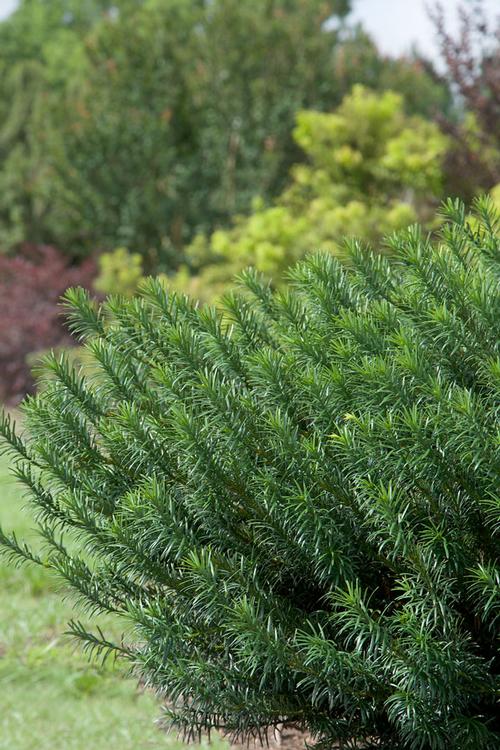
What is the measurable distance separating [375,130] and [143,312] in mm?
11996

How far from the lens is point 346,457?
238 cm

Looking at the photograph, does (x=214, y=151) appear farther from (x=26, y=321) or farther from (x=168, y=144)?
(x=26, y=321)

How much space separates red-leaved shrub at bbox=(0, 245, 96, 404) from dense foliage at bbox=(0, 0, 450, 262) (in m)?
3.32

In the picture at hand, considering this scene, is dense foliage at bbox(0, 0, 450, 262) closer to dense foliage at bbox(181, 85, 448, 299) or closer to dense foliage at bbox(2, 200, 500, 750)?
dense foliage at bbox(181, 85, 448, 299)

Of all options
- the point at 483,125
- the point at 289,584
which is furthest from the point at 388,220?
the point at 289,584

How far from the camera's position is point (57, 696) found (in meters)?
4.39

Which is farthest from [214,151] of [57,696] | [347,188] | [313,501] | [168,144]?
[313,501]

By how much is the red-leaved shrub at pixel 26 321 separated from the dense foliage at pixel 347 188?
2.33 m

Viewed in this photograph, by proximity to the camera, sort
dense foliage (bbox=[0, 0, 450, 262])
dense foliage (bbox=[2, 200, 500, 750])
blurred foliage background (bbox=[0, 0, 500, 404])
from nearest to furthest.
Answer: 1. dense foliage (bbox=[2, 200, 500, 750])
2. blurred foliage background (bbox=[0, 0, 500, 404])
3. dense foliage (bbox=[0, 0, 450, 262])

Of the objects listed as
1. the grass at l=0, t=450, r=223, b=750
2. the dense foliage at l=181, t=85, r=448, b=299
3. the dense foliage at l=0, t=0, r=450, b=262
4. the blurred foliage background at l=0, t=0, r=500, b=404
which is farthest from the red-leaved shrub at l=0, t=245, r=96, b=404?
the grass at l=0, t=450, r=223, b=750

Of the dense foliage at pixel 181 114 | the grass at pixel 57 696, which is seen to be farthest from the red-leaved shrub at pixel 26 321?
the grass at pixel 57 696

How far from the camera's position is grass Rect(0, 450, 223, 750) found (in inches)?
153

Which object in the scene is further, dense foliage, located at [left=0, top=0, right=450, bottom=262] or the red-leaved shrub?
dense foliage, located at [left=0, top=0, right=450, bottom=262]

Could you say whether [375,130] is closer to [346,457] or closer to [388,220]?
[388,220]
